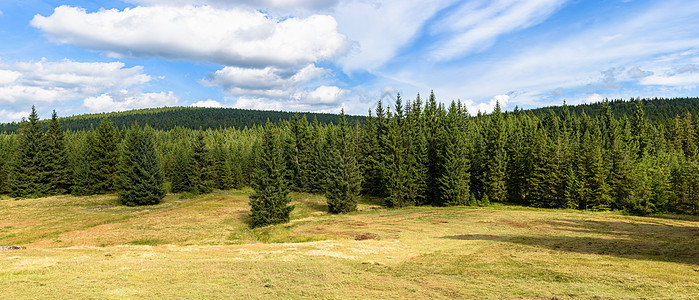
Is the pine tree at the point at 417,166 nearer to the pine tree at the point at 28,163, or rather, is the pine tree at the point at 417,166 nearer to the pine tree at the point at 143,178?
the pine tree at the point at 143,178

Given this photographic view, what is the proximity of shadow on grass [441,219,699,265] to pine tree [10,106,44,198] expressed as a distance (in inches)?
3794

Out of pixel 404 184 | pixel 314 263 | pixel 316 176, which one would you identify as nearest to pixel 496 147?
pixel 404 184

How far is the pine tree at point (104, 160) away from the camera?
274ft

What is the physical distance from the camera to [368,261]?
23172 millimetres

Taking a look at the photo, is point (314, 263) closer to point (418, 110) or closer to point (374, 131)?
point (374, 131)

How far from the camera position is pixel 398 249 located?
91.8 feet

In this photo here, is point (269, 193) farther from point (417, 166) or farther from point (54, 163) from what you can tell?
point (54, 163)

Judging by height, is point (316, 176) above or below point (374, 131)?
below

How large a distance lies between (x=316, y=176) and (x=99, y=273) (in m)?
72.9

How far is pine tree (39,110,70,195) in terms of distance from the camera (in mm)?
81688

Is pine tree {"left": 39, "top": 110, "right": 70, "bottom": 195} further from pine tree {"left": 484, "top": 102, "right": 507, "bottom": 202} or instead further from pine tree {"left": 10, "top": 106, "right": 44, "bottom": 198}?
pine tree {"left": 484, "top": 102, "right": 507, "bottom": 202}

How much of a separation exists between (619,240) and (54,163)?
368 feet

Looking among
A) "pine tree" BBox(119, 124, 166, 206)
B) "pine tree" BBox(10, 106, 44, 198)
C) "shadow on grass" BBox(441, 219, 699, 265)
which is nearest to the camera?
"shadow on grass" BBox(441, 219, 699, 265)

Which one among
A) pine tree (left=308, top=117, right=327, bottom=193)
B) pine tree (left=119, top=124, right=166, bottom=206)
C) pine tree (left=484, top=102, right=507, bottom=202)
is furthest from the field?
pine tree (left=308, top=117, right=327, bottom=193)
